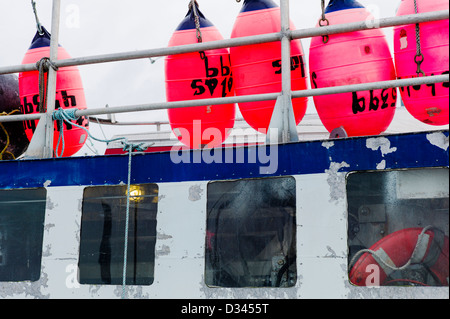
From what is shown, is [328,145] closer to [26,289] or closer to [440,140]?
[440,140]

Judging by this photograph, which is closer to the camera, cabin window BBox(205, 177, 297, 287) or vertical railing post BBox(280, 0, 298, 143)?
cabin window BBox(205, 177, 297, 287)

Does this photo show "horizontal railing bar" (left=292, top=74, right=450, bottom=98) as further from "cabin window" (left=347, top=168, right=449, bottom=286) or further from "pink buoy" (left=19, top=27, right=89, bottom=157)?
"pink buoy" (left=19, top=27, right=89, bottom=157)

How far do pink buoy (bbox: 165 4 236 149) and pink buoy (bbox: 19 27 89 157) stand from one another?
121 centimetres

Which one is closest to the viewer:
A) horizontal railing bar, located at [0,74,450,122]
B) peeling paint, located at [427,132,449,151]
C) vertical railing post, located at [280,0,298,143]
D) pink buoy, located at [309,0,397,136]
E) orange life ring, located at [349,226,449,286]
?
orange life ring, located at [349,226,449,286]

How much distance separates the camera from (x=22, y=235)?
5.17m

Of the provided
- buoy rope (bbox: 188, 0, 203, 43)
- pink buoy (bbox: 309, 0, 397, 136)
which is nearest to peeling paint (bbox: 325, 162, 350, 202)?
pink buoy (bbox: 309, 0, 397, 136)

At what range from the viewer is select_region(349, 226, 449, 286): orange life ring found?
3994mm

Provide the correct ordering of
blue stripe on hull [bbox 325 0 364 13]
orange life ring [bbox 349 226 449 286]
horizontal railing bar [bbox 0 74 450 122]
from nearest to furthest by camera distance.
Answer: orange life ring [bbox 349 226 449 286], horizontal railing bar [bbox 0 74 450 122], blue stripe on hull [bbox 325 0 364 13]

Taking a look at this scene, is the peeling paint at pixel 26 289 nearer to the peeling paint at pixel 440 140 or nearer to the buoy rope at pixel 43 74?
the buoy rope at pixel 43 74

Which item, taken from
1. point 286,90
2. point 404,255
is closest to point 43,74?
point 286,90

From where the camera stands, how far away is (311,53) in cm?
533

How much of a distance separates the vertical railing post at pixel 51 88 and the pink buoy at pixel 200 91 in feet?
3.75

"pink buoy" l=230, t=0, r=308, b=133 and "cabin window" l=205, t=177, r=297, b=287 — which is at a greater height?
"pink buoy" l=230, t=0, r=308, b=133
